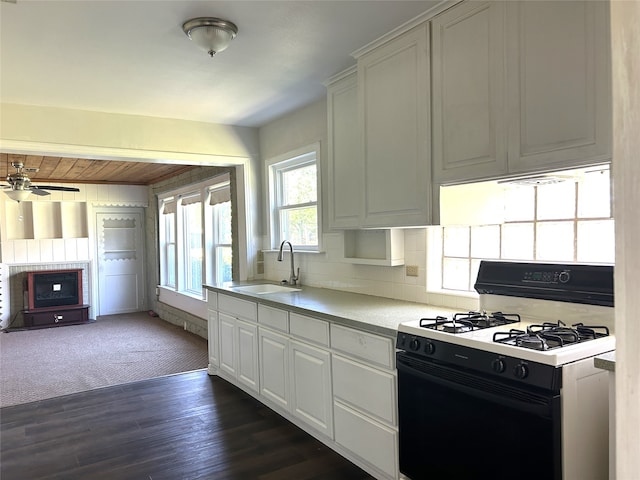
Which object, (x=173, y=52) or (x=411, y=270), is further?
(x=411, y=270)

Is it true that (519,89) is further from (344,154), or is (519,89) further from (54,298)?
(54,298)

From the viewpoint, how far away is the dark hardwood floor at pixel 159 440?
2729 mm

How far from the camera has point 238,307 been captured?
3938mm

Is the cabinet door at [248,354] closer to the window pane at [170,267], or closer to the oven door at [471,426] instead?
the oven door at [471,426]

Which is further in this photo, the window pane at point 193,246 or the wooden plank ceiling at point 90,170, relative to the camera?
the window pane at point 193,246

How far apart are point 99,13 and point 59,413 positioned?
294 centimetres

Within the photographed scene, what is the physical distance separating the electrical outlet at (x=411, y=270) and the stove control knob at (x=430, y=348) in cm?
100

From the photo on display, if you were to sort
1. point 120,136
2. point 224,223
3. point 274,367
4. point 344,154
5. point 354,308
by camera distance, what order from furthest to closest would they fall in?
point 224,223 → point 120,136 → point 274,367 → point 344,154 → point 354,308

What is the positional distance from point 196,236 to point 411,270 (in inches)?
185

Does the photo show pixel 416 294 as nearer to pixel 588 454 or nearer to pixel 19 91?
pixel 588 454

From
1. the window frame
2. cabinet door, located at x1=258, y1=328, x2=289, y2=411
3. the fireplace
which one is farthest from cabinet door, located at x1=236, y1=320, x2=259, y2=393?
the fireplace

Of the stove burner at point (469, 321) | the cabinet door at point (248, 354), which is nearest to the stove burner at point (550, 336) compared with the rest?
the stove burner at point (469, 321)

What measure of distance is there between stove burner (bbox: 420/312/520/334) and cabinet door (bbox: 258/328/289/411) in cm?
125

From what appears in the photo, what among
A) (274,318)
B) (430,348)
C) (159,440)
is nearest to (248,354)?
(274,318)
